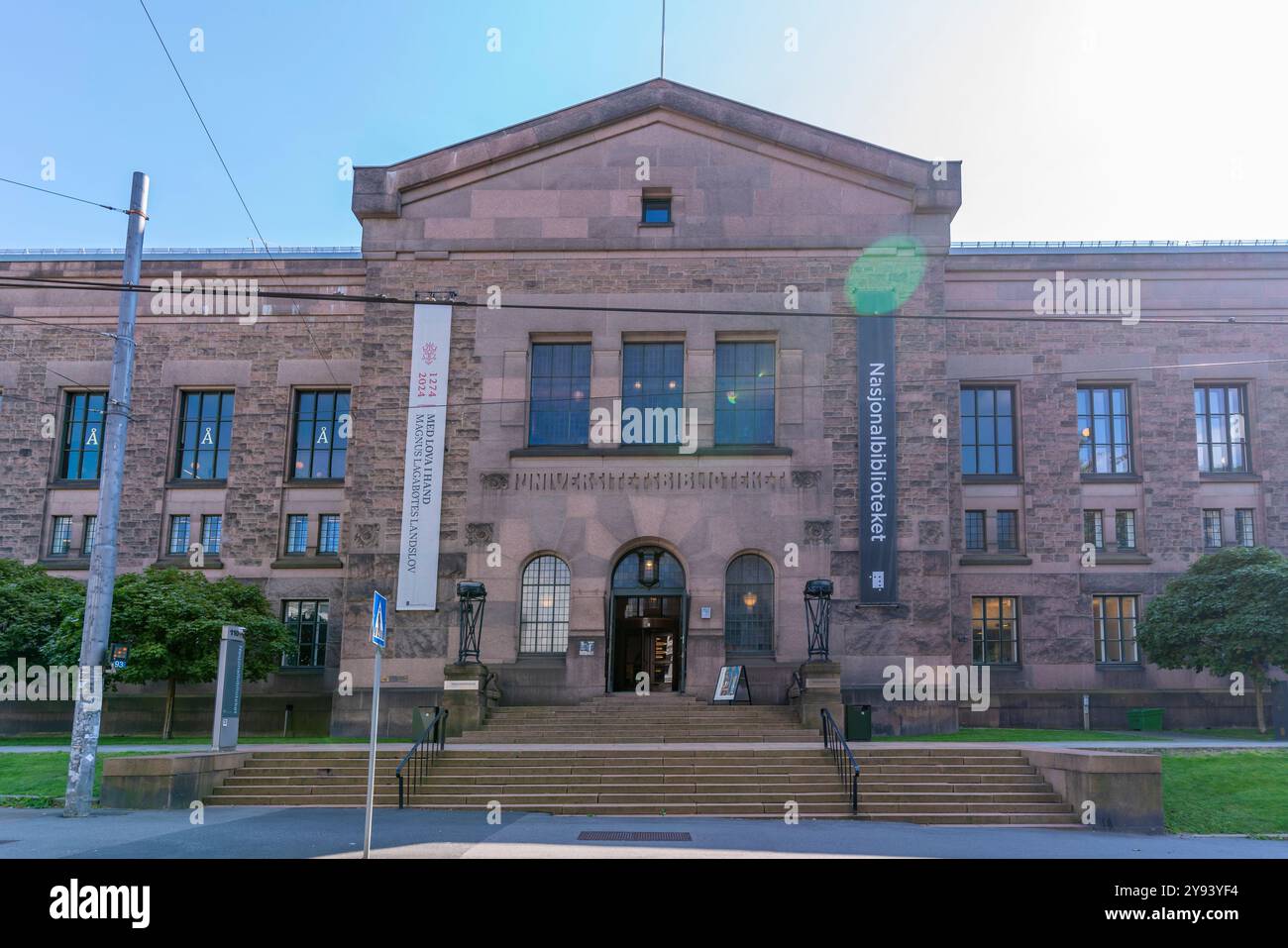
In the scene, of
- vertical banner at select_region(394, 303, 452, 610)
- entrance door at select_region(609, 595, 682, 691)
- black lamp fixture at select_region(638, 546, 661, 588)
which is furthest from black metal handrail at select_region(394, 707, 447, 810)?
black lamp fixture at select_region(638, 546, 661, 588)

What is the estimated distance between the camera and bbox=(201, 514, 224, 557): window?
111 feet

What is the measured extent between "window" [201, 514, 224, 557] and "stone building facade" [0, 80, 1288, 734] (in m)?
0.39

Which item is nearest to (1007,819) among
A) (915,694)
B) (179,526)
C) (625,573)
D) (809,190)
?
(915,694)

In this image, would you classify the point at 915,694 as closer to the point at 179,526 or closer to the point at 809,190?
the point at 809,190

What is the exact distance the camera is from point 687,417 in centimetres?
2933

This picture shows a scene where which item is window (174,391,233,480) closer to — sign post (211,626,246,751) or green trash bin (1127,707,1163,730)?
sign post (211,626,246,751)

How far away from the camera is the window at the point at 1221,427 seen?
32.7 metres

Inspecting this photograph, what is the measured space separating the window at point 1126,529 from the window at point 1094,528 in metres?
0.42

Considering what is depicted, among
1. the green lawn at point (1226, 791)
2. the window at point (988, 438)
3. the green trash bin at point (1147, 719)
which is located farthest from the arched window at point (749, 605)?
the green trash bin at point (1147, 719)

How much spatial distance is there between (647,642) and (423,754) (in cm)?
965

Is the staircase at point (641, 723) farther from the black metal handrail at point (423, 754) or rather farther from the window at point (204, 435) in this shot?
the window at point (204, 435)

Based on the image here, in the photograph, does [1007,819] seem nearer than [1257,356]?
Yes
